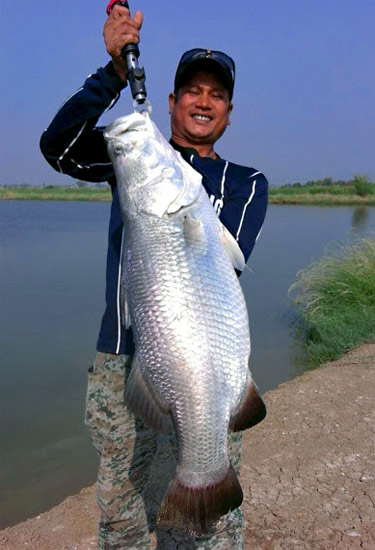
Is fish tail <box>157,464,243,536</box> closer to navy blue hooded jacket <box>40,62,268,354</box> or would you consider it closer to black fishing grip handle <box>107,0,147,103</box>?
navy blue hooded jacket <box>40,62,268,354</box>

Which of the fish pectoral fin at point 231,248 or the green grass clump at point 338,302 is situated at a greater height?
the fish pectoral fin at point 231,248

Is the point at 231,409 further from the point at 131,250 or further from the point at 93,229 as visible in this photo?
the point at 93,229

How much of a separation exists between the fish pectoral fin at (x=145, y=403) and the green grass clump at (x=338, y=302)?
6.86 metres

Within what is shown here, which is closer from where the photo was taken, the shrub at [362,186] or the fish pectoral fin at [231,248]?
the fish pectoral fin at [231,248]

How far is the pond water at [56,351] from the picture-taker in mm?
5621

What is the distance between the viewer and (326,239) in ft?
80.3

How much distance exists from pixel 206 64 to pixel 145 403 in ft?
5.41

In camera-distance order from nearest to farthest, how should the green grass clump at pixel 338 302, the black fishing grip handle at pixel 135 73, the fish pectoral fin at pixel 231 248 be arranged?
the fish pectoral fin at pixel 231 248 < the black fishing grip handle at pixel 135 73 < the green grass clump at pixel 338 302

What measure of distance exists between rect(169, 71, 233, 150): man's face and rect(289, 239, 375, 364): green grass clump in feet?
21.0

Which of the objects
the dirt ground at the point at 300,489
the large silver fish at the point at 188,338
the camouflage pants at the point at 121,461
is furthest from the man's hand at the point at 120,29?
the dirt ground at the point at 300,489

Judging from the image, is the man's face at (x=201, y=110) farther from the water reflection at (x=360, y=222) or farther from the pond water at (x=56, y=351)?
the water reflection at (x=360, y=222)

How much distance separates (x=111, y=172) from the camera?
9.20 ft

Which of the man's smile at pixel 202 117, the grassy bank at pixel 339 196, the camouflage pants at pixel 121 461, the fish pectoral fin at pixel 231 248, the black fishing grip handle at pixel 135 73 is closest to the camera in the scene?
the fish pectoral fin at pixel 231 248

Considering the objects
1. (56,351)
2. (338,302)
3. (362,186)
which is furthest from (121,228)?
(362,186)
